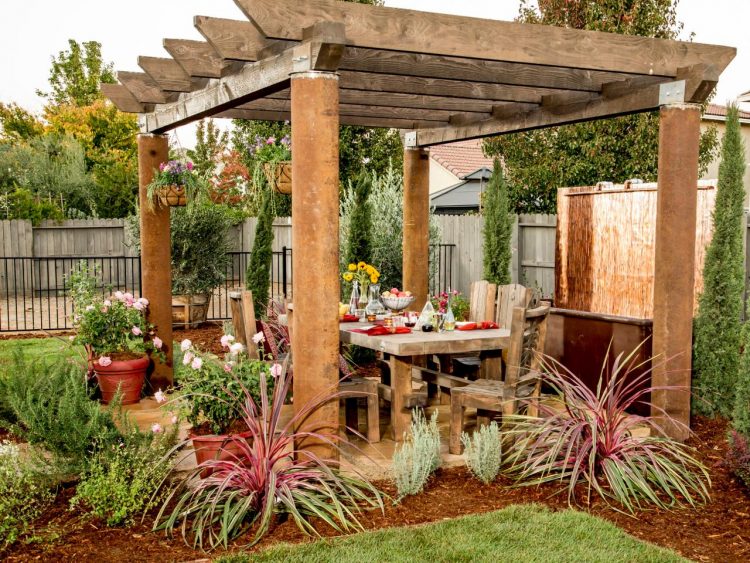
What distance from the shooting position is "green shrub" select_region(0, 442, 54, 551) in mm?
3725

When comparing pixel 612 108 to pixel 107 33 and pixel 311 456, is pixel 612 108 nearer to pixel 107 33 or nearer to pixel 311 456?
pixel 311 456

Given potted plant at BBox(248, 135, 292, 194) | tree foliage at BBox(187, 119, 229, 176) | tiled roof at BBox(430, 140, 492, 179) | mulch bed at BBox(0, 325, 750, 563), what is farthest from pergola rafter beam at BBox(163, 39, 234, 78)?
tree foliage at BBox(187, 119, 229, 176)

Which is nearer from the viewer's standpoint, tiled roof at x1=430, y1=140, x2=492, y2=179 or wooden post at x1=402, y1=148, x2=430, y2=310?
wooden post at x1=402, y1=148, x2=430, y2=310

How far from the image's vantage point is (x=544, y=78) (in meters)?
5.51

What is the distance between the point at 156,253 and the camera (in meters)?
7.25

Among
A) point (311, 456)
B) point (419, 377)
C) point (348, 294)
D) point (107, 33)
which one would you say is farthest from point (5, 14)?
point (311, 456)

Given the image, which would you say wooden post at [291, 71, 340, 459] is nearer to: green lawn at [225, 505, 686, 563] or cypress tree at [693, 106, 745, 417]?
green lawn at [225, 505, 686, 563]

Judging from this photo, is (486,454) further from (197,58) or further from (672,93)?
(197,58)

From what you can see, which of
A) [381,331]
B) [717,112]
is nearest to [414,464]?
[381,331]

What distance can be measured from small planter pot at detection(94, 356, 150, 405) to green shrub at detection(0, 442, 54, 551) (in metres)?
2.46

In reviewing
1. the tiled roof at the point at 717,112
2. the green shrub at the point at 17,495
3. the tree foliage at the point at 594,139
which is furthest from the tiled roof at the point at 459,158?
the green shrub at the point at 17,495

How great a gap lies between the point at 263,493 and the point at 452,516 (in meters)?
1.02

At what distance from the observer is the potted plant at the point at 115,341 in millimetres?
6688

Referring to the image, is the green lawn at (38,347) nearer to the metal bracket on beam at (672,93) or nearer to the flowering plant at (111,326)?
the flowering plant at (111,326)
